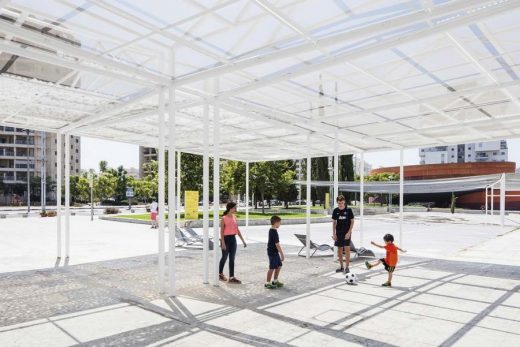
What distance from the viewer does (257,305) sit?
6.82 m

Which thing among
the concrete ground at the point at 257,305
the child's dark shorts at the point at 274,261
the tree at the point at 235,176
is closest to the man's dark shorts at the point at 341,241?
the concrete ground at the point at 257,305

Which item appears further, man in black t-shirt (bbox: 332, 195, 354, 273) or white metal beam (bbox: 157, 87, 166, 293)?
man in black t-shirt (bbox: 332, 195, 354, 273)

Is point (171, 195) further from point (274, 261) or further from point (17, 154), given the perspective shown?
point (17, 154)

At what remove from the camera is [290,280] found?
8.84 m

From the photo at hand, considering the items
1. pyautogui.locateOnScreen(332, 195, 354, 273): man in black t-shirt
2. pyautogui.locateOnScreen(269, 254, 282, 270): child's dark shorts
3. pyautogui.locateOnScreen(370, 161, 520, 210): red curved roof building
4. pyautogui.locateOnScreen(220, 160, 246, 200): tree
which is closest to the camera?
pyautogui.locateOnScreen(269, 254, 282, 270): child's dark shorts

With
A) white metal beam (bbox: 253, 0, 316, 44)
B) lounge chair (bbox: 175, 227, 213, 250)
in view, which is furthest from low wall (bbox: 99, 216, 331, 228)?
white metal beam (bbox: 253, 0, 316, 44)

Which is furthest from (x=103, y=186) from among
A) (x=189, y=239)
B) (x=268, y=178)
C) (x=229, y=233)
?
(x=229, y=233)

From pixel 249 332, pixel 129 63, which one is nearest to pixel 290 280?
pixel 249 332

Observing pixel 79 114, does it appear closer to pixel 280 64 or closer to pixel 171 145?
pixel 171 145

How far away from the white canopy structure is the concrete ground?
1568mm

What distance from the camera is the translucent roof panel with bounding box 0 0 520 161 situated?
16.8 feet

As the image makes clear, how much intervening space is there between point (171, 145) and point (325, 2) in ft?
13.1

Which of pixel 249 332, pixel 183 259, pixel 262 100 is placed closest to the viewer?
pixel 249 332

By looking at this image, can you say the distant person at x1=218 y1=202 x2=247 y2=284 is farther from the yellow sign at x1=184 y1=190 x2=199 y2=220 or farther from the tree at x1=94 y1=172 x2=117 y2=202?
the tree at x1=94 y1=172 x2=117 y2=202
